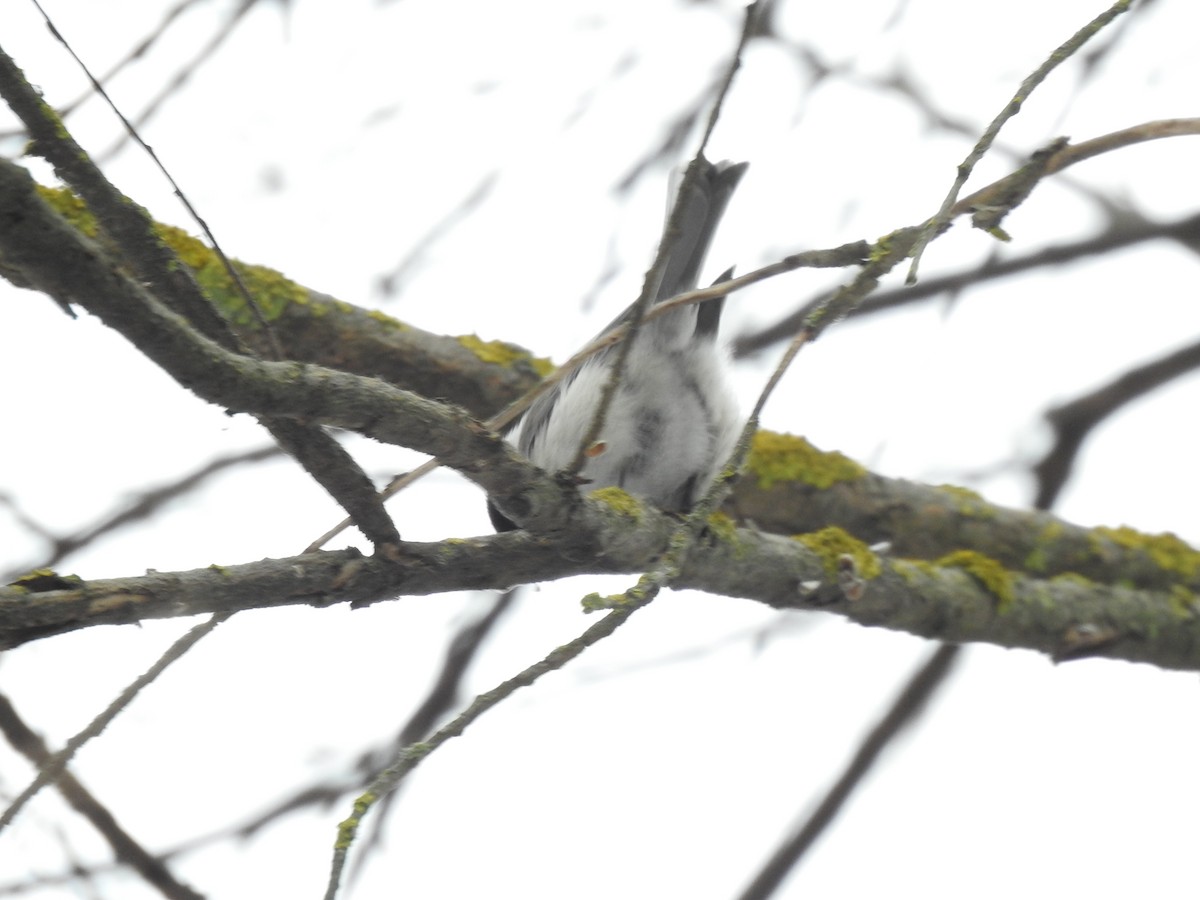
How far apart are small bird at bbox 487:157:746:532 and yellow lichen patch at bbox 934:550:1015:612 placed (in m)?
0.56

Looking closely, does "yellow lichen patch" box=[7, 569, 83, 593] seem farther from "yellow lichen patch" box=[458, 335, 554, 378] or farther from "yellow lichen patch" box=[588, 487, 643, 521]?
"yellow lichen patch" box=[458, 335, 554, 378]

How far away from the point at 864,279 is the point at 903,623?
49.1 inches

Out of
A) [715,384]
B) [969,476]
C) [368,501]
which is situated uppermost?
[969,476]

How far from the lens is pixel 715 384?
290cm

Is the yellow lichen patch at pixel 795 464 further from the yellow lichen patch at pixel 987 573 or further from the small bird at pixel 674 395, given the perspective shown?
the yellow lichen patch at pixel 987 573

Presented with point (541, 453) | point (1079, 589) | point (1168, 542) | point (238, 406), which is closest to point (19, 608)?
point (238, 406)

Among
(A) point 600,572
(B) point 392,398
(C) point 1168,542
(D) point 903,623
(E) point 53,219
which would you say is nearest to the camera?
(E) point 53,219

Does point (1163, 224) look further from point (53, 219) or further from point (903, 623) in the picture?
point (53, 219)

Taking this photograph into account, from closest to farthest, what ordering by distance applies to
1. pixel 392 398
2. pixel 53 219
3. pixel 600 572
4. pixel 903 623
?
pixel 53 219, pixel 392 398, pixel 600 572, pixel 903 623

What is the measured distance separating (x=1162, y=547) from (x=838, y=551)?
1.16 metres

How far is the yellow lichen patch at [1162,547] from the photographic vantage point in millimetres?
3164

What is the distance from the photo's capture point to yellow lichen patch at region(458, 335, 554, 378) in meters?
2.90

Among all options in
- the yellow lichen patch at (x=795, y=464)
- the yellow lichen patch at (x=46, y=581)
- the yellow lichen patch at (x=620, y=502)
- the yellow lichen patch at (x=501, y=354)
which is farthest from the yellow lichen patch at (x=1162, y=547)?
the yellow lichen patch at (x=46, y=581)

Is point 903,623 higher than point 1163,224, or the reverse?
point 1163,224
